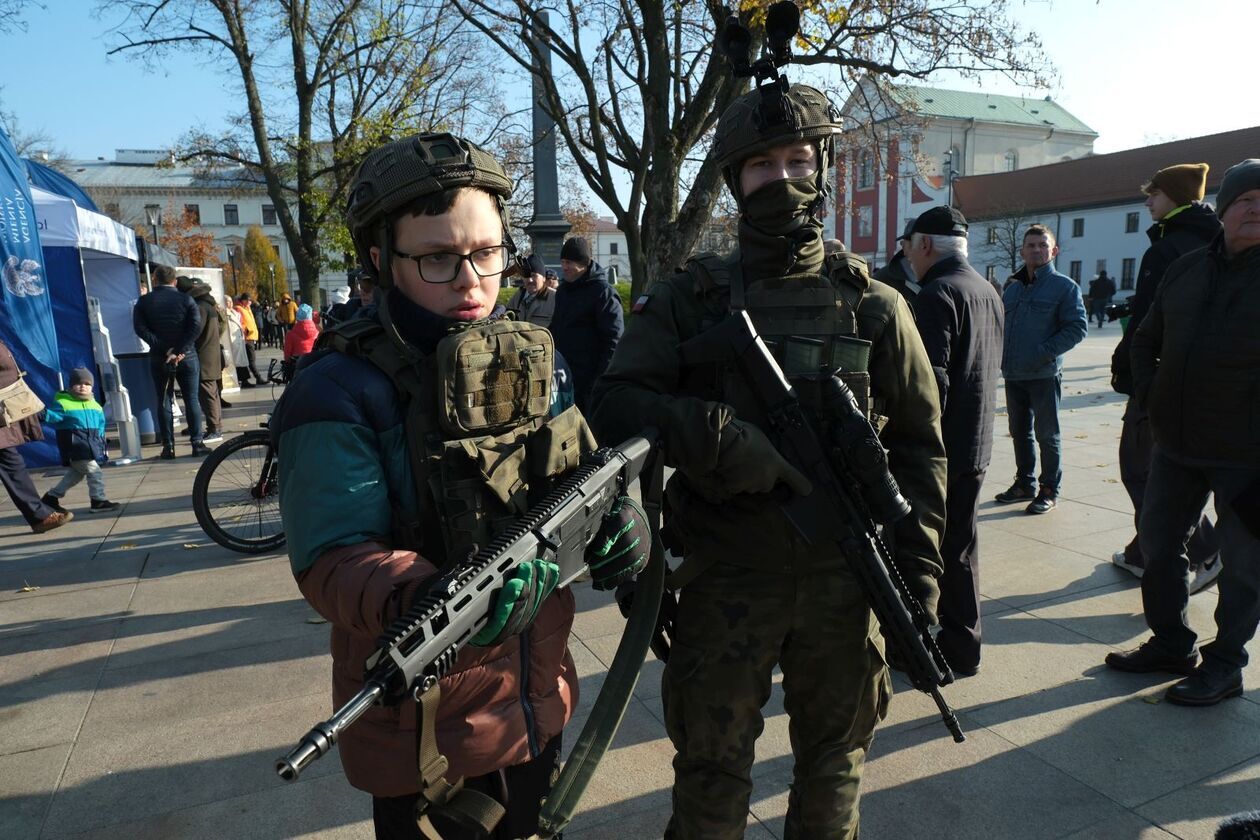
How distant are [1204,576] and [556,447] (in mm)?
4565

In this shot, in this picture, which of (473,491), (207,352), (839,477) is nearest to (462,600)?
(473,491)

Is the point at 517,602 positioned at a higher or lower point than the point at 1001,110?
lower

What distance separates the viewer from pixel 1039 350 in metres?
6.12

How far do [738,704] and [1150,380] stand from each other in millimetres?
2827

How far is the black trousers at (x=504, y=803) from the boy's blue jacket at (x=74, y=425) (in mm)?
6775

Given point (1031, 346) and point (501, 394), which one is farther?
point (1031, 346)

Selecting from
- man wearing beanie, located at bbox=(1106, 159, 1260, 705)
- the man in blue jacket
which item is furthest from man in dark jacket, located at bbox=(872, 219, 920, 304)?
man wearing beanie, located at bbox=(1106, 159, 1260, 705)

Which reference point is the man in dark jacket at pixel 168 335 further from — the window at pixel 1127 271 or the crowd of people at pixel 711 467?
the window at pixel 1127 271

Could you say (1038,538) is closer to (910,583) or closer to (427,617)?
(910,583)

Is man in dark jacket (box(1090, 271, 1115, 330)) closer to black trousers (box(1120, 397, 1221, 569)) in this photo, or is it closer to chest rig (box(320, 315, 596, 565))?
black trousers (box(1120, 397, 1221, 569))

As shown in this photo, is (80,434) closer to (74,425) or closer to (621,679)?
(74,425)

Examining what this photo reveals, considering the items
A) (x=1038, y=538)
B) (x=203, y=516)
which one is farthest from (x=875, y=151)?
(x=203, y=516)

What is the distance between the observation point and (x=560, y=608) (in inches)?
71.0

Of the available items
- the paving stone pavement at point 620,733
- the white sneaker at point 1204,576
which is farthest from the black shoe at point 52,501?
the white sneaker at point 1204,576
